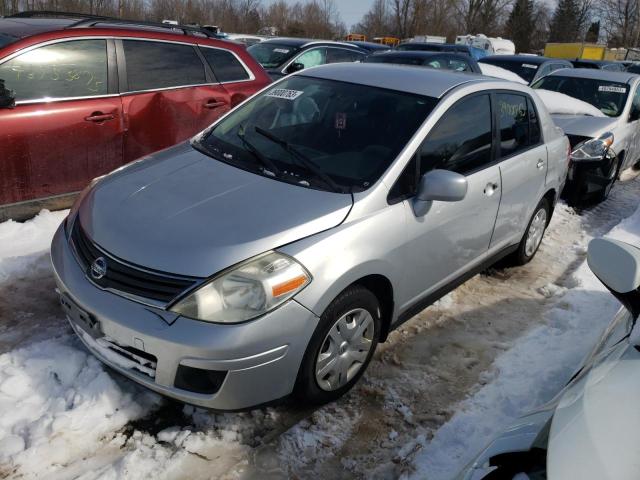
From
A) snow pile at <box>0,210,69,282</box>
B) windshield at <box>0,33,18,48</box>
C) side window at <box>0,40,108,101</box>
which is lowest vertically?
snow pile at <box>0,210,69,282</box>

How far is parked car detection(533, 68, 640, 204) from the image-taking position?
22.3ft

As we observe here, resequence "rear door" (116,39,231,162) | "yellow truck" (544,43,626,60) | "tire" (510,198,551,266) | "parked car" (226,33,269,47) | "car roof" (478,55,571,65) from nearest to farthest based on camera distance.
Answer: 1. "tire" (510,198,551,266)
2. "rear door" (116,39,231,162)
3. "car roof" (478,55,571,65)
4. "parked car" (226,33,269,47)
5. "yellow truck" (544,43,626,60)

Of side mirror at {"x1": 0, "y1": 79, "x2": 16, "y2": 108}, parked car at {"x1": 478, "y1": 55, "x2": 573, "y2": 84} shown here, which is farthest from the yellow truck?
side mirror at {"x1": 0, "y1": 79, "x2": 16, "y2": 108}

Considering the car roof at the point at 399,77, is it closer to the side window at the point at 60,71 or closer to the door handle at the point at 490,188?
the door handle at the point at 490,188

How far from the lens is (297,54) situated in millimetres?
10219

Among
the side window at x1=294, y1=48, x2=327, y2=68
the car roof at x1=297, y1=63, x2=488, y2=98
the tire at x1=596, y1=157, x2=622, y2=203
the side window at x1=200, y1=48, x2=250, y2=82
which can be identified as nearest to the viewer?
the car roof at x1=297, y1=63, x2=488, y2=98

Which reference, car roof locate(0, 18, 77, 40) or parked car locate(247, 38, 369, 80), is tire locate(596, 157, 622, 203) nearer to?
parked car locate(247, 38, 369, 80)

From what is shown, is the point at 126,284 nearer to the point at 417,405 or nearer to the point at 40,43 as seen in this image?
the point at 417,405

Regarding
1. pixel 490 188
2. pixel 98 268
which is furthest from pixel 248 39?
pixel 98 268

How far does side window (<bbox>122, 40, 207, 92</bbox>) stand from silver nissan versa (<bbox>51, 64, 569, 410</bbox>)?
1.62 meters

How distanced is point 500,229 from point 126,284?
2.76 m

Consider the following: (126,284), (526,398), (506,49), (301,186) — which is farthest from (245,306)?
(506,49)

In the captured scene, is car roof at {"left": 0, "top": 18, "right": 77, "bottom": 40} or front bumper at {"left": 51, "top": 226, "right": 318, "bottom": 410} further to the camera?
car roof at {"left": 0, "top": 18, "right": 77, "bottom": 40}

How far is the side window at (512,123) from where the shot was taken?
13.4 feet
